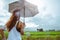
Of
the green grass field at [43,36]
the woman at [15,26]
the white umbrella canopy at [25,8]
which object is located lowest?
the green grass field at [43,36]

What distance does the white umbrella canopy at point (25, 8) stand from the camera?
5078mm

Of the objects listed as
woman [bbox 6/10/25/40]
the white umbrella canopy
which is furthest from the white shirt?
the white umbrella canopy

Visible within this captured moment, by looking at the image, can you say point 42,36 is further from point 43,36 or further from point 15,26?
point 15,26

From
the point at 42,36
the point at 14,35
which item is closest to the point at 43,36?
the point at 42,36

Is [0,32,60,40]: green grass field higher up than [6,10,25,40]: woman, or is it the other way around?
[6,10,25,40]: woman

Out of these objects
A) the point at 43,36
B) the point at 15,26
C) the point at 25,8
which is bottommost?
the point at 43,36

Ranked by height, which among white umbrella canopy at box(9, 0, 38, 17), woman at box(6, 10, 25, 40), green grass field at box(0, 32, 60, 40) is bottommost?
green grass field at box(0, 32, 60, 40)

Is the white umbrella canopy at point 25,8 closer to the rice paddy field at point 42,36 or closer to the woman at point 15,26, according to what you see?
the woman at point 15,26

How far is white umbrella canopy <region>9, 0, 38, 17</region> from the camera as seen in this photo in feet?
16.7

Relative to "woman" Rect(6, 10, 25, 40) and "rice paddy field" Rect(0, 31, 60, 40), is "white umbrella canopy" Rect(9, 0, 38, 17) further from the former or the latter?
"rice paddy field" Rect(0, 31, 60, 40)

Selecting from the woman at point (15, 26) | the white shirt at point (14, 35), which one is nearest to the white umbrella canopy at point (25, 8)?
the woman at point (15, 26)

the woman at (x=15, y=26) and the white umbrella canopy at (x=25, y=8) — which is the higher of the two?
the white umbrella canopy at (x=25, y=8)

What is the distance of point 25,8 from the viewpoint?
508 centimetres

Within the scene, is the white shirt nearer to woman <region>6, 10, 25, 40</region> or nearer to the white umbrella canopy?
woman <region>6, 10, 25, 40</region>
